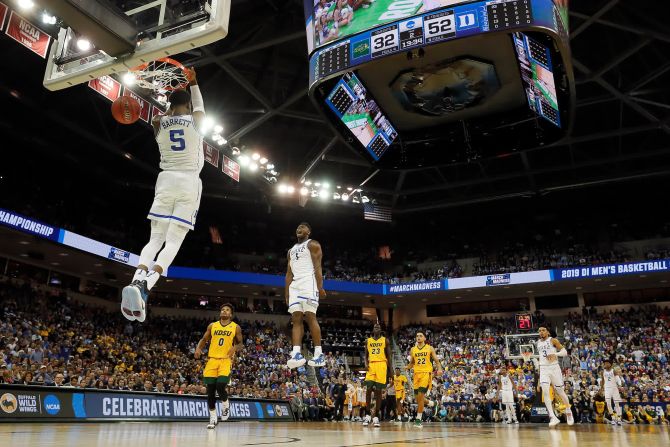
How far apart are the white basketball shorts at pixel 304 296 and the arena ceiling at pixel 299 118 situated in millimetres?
8073

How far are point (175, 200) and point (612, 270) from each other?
93.3 feet

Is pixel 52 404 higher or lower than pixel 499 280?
lower

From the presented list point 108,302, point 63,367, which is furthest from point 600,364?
point 108,302

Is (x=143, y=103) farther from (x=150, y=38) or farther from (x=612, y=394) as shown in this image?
(x=612, y=394)

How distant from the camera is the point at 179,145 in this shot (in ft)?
16.0

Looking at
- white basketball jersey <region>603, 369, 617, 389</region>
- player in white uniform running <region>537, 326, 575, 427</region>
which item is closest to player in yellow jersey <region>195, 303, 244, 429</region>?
player in white uniform running <region>537, 326, 575, 427</region>

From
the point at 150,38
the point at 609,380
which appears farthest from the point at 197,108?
the point at 609,380

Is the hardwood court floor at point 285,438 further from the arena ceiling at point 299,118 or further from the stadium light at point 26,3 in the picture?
the arena ceiling at point 299,118

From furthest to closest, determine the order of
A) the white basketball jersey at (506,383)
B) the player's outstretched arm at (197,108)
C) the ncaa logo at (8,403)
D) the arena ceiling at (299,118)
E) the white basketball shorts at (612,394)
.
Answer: the white basketball jersey at (506,383) < the arena ceiling at (299,118) < the white basketball shorts at (612,394) < the ncaa logo at (8,403) < the player's outstretched arm at (197,108)

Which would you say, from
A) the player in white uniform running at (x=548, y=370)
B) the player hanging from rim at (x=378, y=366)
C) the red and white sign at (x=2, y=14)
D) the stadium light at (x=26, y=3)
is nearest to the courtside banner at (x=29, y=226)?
the red and white sign at (x=2, y=14)

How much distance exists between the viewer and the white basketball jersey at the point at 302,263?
22.0 feet

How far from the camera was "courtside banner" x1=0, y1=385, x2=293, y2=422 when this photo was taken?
980cm

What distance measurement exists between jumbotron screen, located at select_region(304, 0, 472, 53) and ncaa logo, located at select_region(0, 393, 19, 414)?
8792mm

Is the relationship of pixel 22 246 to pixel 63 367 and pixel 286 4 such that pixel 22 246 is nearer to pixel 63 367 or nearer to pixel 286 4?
pixel 63 367
